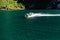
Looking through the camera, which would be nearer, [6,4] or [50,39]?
[50,39]

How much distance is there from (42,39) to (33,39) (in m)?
1.69

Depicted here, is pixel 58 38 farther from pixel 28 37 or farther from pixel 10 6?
pixel 10 6

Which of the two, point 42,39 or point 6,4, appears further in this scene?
point 6,4

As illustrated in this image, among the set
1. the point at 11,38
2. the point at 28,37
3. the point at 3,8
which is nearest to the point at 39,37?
the point at 28,37

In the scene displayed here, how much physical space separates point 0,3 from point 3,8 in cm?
595

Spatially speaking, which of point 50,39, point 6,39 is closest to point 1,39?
point 6,39

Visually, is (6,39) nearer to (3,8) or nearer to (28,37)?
(28,37)

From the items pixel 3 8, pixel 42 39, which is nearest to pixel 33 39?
pixel 42 39

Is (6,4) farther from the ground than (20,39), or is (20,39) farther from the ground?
(20,39)

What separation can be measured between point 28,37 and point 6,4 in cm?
15011

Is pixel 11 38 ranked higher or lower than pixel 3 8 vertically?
higher

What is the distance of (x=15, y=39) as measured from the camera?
157 ft

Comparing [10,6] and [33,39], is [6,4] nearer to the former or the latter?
[10,6]

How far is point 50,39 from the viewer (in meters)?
48.1
